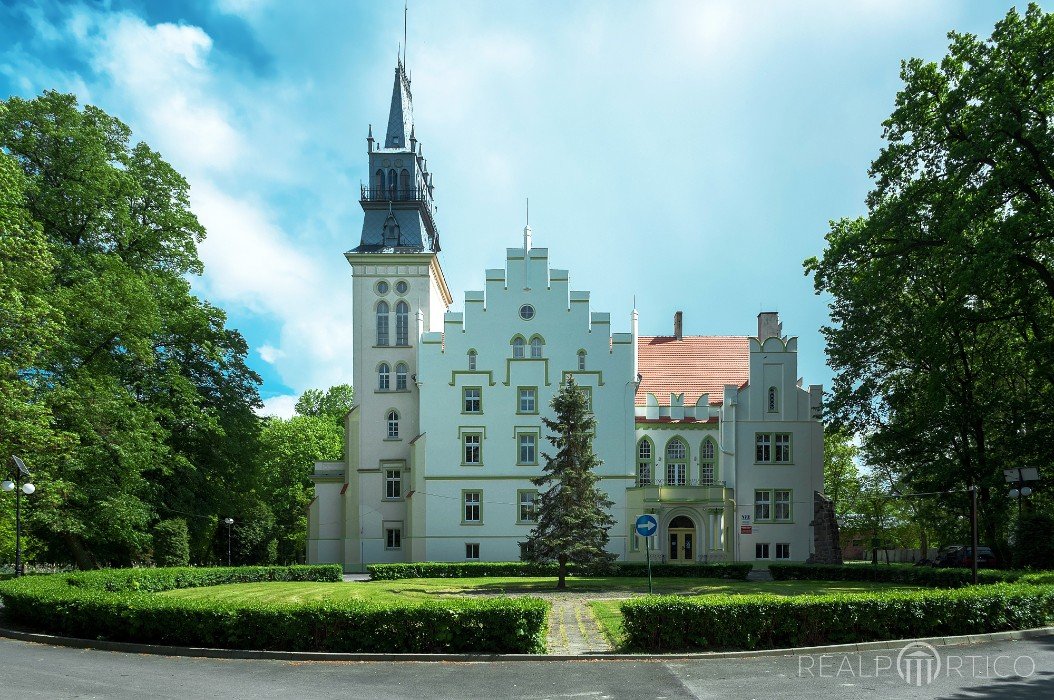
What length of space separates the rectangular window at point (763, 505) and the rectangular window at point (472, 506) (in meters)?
14.2

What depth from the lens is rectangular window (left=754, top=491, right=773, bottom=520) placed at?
45.6 meters

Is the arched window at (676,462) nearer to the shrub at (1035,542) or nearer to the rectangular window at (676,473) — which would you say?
the rectangular window at (676,473)

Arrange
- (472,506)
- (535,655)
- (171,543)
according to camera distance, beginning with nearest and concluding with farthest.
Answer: (535,655), (171,543), (472,506)

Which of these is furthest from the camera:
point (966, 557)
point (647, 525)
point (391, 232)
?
point (391, 232)

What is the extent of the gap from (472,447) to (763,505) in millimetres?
15322

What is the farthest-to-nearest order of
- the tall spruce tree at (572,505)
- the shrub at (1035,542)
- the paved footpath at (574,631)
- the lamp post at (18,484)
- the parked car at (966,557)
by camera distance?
the parked car at (966,557), the tall spruce tree at (572,505), the shrub at (1035,542), the lamp post at (18,484), the paved footpath at (574,631)

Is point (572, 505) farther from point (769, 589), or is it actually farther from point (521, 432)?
point (521, 432)

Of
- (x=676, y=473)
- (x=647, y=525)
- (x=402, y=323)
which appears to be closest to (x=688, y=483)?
(x=676, y=473)

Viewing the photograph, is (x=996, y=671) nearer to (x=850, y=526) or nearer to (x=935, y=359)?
(x=935, y=359)

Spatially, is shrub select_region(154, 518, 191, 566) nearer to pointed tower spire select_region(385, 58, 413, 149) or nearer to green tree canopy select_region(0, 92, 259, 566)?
green tree canopy select_region(0, 92, 259, 566)

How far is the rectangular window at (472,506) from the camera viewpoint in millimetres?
46625

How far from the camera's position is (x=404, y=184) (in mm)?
51562

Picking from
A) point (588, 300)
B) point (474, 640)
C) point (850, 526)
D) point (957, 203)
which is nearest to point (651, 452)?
point (588, 300)

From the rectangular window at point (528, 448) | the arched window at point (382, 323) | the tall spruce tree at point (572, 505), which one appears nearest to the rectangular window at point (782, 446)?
the rectangular window at point (528, 448)
